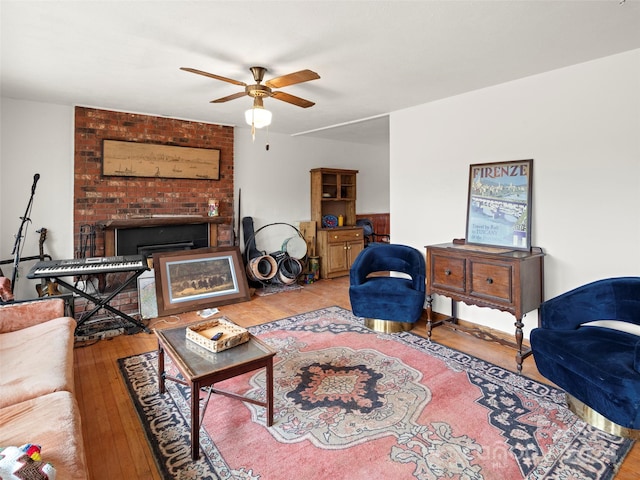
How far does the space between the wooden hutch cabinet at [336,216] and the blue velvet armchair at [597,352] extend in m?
3.73

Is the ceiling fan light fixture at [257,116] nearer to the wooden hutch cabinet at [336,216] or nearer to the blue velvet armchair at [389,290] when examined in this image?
the blue velvet armchair at [389,290]

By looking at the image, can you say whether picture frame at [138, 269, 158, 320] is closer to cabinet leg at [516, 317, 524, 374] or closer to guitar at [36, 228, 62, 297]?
guitar at [36, 228, 62, 297]

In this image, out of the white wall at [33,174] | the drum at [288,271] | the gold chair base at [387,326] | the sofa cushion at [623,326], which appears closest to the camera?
the sofa cushion at [623,326]

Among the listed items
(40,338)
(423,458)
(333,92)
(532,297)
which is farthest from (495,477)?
(333,92)

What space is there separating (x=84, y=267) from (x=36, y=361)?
1506 millimetres

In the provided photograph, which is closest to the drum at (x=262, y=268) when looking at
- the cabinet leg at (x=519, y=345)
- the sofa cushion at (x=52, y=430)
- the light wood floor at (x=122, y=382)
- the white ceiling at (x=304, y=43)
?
the light wood floor at (x=122, y=382)

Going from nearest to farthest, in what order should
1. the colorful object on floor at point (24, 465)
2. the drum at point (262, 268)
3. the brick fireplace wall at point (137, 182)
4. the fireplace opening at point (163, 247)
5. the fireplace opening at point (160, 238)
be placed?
the colorful object on floor at point (24, 465) < the brick fireplace wall at point (137, 182) < the fireplace opening at point (160, 238) < the fireplace opening at point (163, 247) < the drum at point (262, 268)

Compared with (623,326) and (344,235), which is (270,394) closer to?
(623,326)

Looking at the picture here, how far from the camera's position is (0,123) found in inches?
151

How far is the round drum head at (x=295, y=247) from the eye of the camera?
5.67 m

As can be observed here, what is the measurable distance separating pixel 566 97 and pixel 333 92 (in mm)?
2082

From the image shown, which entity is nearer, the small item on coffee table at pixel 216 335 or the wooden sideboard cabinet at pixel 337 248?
the small item on coffee table at pixel 216 335

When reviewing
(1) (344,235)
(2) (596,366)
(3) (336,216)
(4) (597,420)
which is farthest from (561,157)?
(3) (336,216)

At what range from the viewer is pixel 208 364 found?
6.42ft
